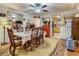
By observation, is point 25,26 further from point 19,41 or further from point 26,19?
point 19,41

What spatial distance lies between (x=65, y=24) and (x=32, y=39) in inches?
24.3

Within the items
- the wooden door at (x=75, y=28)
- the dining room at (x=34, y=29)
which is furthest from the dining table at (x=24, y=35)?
the wooden door at (x=75, y=28)

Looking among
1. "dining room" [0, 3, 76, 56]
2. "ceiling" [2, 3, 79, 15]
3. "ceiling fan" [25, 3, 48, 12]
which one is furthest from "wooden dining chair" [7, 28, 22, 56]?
"ceiling fan" [25, 3, 48, 12]

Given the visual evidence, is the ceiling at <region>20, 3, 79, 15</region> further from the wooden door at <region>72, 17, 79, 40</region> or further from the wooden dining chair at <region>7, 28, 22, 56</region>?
the wooden dining chair at <region>7, 28, 22, 56</region>

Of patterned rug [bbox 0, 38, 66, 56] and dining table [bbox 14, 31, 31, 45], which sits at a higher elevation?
dining table [bbox 14, 31, 31, 45]

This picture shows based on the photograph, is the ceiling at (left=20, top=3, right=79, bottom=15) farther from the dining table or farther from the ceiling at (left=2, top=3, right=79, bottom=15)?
the dining table

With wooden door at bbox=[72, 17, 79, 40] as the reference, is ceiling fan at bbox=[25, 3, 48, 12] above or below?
above

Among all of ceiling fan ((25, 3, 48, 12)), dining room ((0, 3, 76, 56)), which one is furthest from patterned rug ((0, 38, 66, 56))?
ceiling fan ((25, 3, 48, 12))

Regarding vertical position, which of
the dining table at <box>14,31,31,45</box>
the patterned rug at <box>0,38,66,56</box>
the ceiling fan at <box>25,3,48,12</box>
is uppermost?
the ceiling fan at <box>25,3,48,12</box>

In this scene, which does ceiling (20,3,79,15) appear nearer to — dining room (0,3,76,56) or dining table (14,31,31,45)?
dining room (0,3,76,56)

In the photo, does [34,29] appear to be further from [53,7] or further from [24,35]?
[53,7]

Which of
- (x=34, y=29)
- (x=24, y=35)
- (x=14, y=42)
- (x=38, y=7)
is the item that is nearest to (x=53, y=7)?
(x=38, y=7)

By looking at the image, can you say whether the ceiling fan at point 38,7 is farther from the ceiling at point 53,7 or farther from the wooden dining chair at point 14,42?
the wooden dining chair at point 14,42

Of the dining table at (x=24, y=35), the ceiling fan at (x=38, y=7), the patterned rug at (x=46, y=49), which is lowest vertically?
the patterned rug at (x=46, y=49)
